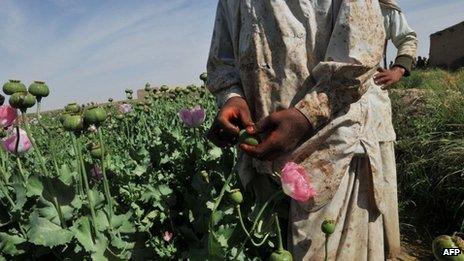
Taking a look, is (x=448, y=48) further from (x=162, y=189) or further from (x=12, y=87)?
(x=12, y=87)

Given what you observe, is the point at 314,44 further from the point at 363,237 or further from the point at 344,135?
the point at 363,237

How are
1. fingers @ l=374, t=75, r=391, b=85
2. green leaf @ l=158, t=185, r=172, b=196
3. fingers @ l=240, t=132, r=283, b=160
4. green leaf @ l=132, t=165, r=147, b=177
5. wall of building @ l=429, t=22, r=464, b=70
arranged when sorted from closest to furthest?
fingers @ l=240, t=132, r=283, b=160, green leaf @ l=158, t=185, r=172, b=196, green leaf @ l=132, t=165, r=147, b=177, fingers @ l=374, t=75, r=391, b=85, wall of building @ l=429, t=22, r=464, b=70

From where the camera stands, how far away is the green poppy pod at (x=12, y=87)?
1.52 meters

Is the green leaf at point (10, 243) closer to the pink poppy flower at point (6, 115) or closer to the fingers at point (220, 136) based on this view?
the pink poppy flower at point (6, 115)

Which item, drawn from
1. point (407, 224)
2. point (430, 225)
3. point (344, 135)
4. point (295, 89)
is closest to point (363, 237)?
point (344, 135)

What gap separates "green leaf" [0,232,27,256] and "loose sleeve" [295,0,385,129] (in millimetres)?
1151

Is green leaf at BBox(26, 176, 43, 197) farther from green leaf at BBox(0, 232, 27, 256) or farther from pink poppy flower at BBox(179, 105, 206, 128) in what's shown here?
pink poppy flower at BBox(179, 105, 206, 128)

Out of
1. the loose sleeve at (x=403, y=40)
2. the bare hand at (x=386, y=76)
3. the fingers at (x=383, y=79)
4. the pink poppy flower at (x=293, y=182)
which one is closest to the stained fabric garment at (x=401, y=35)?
the loose sleeve at (x=403, y=40)

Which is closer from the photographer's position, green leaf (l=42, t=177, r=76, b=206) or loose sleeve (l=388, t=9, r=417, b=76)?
green leaf (l=42, t=177, r=76, b=206)

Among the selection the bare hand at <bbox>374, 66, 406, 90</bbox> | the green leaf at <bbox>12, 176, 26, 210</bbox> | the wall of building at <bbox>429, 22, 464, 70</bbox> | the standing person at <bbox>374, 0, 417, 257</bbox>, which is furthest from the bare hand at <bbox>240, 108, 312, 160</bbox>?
the wall of building at <bbox>429, 22, 464, 70</bbox>

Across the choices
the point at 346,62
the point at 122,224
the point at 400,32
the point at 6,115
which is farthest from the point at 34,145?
the point at 400,32

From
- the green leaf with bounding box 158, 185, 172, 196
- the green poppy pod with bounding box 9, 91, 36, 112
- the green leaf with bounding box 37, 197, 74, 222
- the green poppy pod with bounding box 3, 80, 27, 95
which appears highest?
the green poppy pod with bounding box 3, 80, 27, 95

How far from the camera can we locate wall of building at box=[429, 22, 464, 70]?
23266 millimetres

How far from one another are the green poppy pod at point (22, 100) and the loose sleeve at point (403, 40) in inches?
87.8
